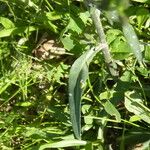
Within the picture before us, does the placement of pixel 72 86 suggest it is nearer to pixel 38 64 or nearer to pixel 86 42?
pixel 86 42

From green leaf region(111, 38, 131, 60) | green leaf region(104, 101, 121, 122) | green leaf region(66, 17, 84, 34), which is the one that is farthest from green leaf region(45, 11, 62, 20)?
green leaf region(104, 101, 121, 122)

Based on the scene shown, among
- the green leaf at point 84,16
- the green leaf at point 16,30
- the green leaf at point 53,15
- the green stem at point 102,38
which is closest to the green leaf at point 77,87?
the green stem at point 102,38

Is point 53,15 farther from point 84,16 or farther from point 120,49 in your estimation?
point 120,49

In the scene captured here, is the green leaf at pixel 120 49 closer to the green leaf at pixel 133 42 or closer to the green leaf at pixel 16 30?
the green leaf at pixel 133 42

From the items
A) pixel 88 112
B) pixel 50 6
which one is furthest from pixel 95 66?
pixel 50 6

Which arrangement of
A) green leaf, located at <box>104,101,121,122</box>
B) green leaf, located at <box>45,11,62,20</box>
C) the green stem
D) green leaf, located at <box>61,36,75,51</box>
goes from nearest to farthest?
the green stem, green leaf, located at <box>104,101,121,122</box>, green leaf, located at <box>61,36,75,51</box>, green leaf, located at <box>45,11,62,20</box>

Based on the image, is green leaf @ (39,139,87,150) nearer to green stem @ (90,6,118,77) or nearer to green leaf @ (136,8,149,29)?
green stem @ (90,6,118,77)
